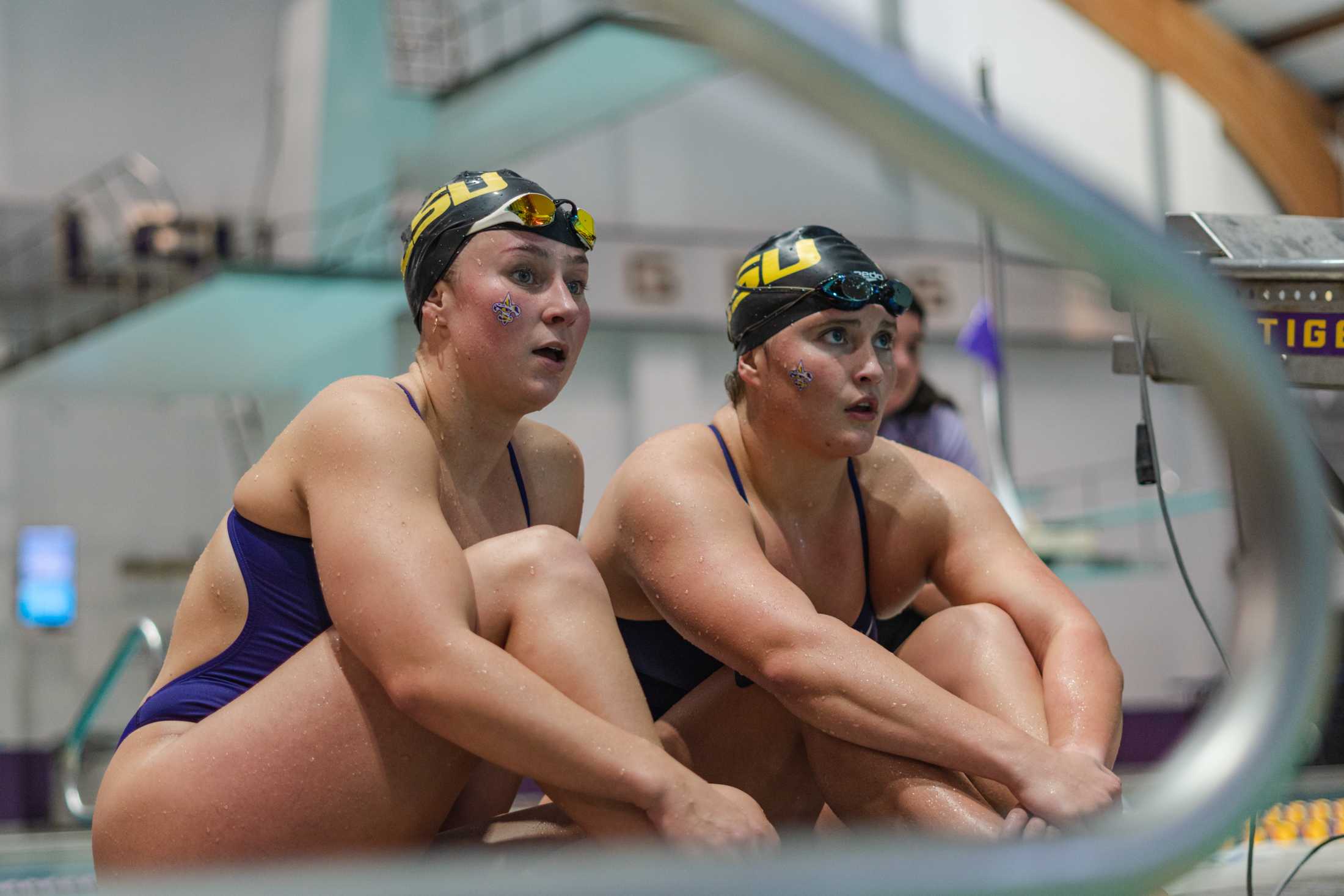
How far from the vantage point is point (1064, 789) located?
5.87ft

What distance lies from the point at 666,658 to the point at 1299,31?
14.3 metres

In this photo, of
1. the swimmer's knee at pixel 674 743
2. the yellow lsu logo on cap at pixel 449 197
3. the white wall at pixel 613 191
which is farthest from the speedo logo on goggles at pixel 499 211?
the white wall at pixel 613 191

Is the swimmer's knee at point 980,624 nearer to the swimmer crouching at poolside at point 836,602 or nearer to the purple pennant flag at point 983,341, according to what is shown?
the swimmer crouching at poolside at point 836,602

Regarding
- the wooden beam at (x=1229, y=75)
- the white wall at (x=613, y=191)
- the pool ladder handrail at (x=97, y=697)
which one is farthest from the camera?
the wooden beam at (x=1229, y=75)

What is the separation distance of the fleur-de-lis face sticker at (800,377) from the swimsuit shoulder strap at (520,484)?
1.50ft

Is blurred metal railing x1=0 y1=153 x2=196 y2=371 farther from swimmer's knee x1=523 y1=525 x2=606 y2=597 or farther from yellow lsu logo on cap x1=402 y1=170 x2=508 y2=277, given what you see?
swimmer's knee x1=523 y1=525 x2=606 y2=597

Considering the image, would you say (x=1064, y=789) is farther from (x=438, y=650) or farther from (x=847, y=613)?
(x=438, y=650)

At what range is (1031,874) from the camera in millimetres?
824

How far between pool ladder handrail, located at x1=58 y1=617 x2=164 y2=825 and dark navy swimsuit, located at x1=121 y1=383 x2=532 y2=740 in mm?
2647

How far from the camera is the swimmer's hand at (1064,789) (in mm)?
1772

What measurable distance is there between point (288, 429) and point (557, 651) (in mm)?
485

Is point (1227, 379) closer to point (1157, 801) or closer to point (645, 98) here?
point (1157, 801)

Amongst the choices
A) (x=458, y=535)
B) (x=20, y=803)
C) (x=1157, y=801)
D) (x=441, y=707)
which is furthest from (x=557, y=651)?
(x=20, y=803)

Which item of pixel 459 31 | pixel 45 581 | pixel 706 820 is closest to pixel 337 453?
pixel 706 820
